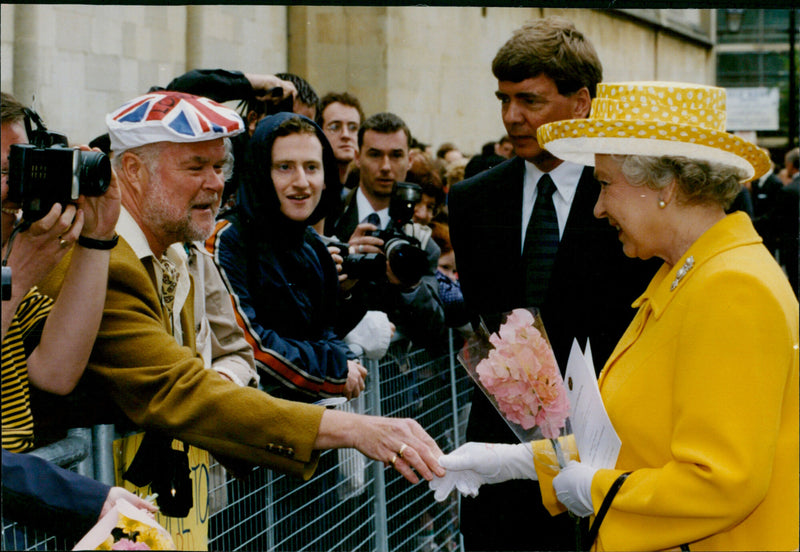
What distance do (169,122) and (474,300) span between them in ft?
4.67

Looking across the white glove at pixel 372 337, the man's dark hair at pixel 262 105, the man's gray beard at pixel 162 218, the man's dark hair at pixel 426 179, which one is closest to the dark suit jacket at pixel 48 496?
the man's gray beard at pixel 162 218

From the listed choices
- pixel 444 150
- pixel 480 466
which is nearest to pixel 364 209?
pixel 480 466

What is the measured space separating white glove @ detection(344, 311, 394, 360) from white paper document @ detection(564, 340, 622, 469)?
1.72 meters

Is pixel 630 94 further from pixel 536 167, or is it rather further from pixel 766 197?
pixel 766 197

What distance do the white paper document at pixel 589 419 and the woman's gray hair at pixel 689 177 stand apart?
439 mm

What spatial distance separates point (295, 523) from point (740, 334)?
196cm

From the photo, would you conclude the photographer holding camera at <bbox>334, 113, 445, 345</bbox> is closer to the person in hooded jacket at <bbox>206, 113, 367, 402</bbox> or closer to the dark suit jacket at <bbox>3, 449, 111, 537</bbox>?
the person in hooded jacket at <bbox>206, 113, 367, 402</bbox>

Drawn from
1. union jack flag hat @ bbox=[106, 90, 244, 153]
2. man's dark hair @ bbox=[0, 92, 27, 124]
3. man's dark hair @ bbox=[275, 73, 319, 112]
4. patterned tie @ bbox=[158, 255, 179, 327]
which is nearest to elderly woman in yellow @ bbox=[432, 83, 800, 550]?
patterned tie @ bbox=[158, 255, 179, 327]

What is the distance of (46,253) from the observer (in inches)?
86.6

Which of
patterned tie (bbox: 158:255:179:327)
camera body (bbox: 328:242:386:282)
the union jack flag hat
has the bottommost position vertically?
camera body (bbox: 328:242:386:282)

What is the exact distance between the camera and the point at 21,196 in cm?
217

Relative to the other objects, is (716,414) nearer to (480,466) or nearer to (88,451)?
(480,466)

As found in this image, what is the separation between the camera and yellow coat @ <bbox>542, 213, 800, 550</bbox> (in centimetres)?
215

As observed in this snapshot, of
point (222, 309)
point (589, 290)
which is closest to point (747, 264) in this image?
point (589, 290)
